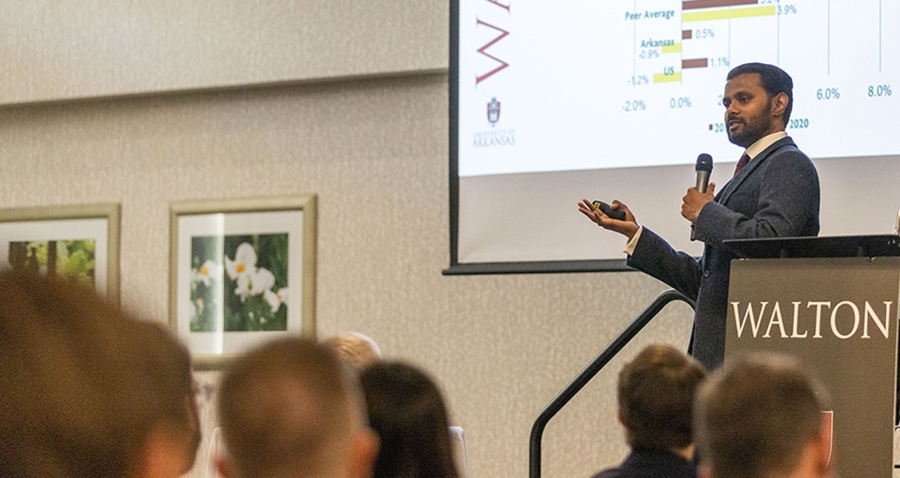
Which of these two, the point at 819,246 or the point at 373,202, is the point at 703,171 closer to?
the point at 819,246

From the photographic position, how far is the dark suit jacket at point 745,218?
8.17 ft

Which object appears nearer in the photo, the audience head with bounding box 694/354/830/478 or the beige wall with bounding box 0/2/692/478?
the audience head with bounding box 694/354/830/478

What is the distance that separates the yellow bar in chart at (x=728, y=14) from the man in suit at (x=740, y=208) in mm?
964

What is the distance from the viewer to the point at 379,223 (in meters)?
4.39

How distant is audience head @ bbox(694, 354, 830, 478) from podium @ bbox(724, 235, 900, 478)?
0.99m

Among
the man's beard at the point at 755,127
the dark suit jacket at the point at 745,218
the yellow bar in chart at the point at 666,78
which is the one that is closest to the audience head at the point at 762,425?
the dark suit jacket at the point at 745,218

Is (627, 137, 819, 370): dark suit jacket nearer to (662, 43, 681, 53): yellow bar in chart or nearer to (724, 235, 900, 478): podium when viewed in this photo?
(724, 235, 900, 478): podium

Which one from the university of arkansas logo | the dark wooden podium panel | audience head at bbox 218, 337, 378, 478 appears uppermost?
the university of arkansas logo

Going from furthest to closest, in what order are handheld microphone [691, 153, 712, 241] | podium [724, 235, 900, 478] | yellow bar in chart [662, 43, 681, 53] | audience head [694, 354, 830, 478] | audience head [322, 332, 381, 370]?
1. yellow bar in chart [662, 43, 681, 53]
2. handheld microphone [691, 153, 712, 241]
3. audience head [322, 332, 381, 370]
4. podium [724, 235, 900, 478]
5. audience head [694, 354, 830, 478]

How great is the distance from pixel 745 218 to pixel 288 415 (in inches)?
74.3

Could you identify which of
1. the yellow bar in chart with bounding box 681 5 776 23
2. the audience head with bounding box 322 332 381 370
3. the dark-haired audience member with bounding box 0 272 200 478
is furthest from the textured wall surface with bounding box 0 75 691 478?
the dark-haired audience member with bounding box 0 272 200 478

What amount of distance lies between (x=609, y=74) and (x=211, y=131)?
6.12 ft

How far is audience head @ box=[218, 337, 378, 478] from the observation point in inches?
32.9

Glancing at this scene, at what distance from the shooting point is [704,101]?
3.67 meters
